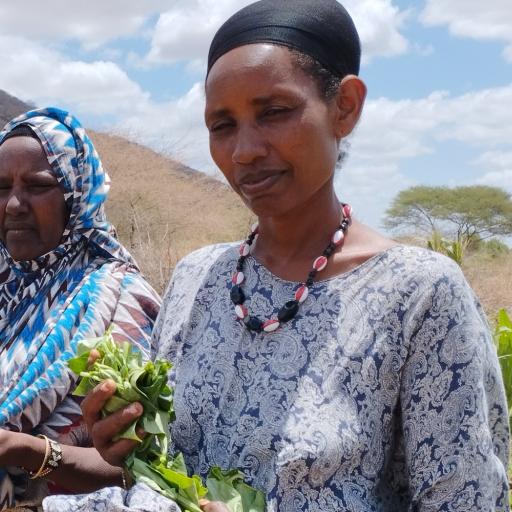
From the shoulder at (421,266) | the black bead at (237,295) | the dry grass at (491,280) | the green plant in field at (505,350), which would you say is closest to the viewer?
the shoulder at (421,266)

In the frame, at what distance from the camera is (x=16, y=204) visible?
9.50ft

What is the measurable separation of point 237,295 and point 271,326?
16cm

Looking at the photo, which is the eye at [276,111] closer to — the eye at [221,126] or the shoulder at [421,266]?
the eye at [221,126]

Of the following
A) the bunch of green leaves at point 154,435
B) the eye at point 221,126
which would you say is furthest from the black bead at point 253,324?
the eye at point 221,126

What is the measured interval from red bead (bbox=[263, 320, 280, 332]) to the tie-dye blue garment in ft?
3.21

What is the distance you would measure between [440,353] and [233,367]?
0.47 m

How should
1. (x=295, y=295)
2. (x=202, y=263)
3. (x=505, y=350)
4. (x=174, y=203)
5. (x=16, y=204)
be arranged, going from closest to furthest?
(x=295, y=295) < (x=202, y=263) < (x=16, y=204) < (x=505, y=350) < (x=174, y=203)

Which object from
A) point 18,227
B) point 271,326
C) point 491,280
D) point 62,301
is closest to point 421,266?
point 271,326

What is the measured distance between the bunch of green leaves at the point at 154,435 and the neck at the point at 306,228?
1.36ft

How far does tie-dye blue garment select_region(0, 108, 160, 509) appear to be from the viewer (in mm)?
2779

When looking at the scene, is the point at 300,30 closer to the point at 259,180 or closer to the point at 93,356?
the point at 259,180

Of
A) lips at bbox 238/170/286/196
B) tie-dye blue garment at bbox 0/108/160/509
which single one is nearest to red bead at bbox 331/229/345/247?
lips at bbox 238/170/286/196

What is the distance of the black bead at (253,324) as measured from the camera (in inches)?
75.6

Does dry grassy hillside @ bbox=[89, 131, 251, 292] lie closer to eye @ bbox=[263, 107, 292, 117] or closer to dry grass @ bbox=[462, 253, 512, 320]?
dry grass @ bbox=[462, 253, 512, 320]
